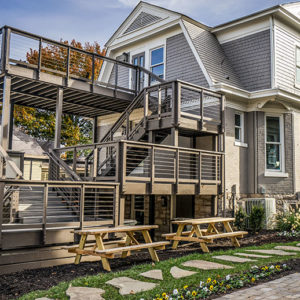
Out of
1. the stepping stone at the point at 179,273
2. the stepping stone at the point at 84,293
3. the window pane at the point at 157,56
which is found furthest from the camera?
the window pane at the point at 157,56

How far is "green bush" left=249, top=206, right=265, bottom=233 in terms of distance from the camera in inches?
487

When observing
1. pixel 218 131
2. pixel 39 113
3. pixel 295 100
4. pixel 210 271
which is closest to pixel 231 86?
pixel 218 131

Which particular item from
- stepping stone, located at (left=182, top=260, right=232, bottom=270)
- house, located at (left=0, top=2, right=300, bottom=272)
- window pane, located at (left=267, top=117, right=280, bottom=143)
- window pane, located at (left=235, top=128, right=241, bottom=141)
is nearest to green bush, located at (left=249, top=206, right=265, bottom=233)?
house, located at (left=0, top=2, right=300, bottom=272)

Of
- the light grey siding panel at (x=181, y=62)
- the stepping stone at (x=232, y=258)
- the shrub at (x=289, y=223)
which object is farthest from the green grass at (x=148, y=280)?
the light grey siding panel at (x=181, y=62)

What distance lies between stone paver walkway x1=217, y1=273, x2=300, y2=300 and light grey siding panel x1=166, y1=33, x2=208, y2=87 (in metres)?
9.26

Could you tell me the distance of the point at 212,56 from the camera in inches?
581

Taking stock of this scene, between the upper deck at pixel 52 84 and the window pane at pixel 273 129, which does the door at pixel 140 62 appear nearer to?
the upper deck at pixel 52 84

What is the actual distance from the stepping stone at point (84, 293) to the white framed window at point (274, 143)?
10188 mm

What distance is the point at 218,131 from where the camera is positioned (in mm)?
12891

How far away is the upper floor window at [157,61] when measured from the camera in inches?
636

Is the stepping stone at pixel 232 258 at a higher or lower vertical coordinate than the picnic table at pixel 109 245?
lower

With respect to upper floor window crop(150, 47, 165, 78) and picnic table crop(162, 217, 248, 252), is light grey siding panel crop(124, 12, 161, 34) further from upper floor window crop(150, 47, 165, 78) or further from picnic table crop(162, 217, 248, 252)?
picnic table crop(162, 217, 248, 252)

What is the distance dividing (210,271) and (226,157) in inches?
285

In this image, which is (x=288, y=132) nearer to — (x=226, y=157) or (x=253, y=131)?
(x=253, y=131)
